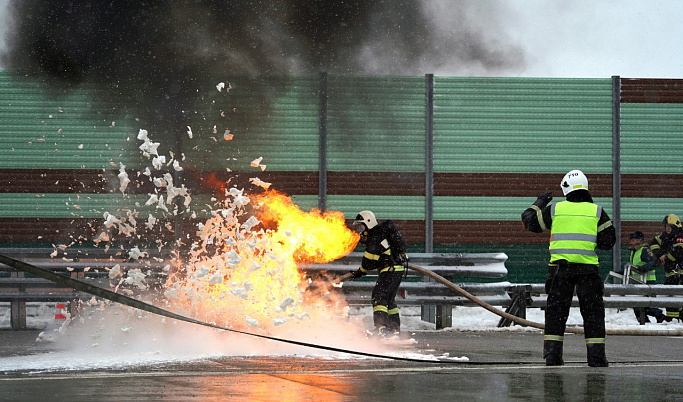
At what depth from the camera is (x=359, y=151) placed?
18.6 m

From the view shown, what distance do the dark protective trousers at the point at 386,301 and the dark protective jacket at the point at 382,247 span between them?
13 cm

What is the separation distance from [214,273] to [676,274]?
9.03 metres

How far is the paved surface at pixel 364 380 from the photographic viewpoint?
680 cm

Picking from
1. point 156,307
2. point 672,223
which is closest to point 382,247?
point 156,307

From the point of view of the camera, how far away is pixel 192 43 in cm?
1592

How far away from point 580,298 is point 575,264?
1.03ft

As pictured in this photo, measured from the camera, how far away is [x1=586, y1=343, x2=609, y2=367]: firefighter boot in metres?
9.11

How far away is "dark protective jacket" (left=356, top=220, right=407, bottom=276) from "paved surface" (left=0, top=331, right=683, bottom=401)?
5.79ft

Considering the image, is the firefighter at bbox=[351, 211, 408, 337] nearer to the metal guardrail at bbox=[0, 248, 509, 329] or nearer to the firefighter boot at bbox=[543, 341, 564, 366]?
the metal guardrail at bbox=[0, 248, 509, 329]

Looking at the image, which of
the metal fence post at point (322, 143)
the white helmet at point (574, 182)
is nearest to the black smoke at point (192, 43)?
the metal fence post at point (322, 143)

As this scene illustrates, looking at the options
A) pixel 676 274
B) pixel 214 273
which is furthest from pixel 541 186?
pixel 214 273

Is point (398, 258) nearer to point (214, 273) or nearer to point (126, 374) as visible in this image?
point (214, 273)

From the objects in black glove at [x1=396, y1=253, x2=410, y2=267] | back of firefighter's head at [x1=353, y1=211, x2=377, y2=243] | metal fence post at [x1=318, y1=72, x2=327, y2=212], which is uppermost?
metal fence post at [x1=318, y1=72, x2=327, y2=212]

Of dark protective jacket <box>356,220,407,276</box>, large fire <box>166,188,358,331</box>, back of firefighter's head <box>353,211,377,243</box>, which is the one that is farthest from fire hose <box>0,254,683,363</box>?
back of firefighter's head <box>353,211,377,243</box>
